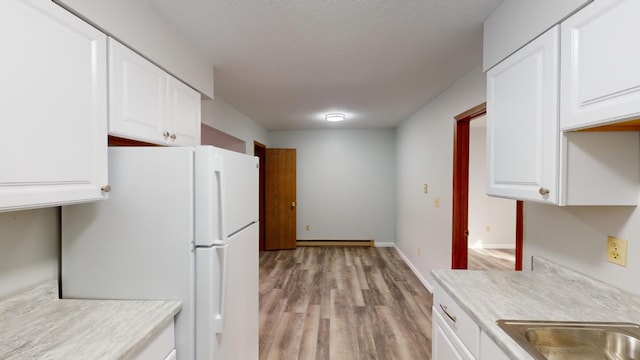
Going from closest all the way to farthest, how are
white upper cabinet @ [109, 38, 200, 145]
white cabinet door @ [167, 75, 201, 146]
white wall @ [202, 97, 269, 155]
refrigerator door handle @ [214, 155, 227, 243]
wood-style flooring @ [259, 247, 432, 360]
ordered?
1. white upper cabinet @ [109, 38, 200, 145]
2. refrigerator door handle @ [214, 155, 227, 243]
3. white cabinet door @ [167, 75, 201, 146]
4. wood-style flooring @ [259, 247, 432, 360]
5. white wall @ [202, 97, 269, 155]

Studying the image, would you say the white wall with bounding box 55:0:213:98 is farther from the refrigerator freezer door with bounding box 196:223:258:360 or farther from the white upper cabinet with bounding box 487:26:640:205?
the white upper cabinet with bounding box 487:26:640:205

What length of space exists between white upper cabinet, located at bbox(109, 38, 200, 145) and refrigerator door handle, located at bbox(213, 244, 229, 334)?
2.34 ft

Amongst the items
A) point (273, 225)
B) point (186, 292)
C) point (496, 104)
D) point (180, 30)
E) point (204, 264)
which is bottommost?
point (273, 225)

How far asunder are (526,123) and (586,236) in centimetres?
61

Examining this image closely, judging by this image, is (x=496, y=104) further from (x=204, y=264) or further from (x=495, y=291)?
(x=204, y=264)

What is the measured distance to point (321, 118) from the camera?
15.2 ft

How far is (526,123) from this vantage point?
135 cm

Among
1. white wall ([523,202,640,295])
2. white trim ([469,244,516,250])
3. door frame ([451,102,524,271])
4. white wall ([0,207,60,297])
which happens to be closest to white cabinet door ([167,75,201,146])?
white wall ([0,207,60,297])

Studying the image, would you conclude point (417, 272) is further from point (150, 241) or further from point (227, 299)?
point (150, 241)

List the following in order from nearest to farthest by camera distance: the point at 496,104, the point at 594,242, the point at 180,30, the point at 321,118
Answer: the point at 594,242, the point at 496,104, the point at 180,30, the point at 321,118

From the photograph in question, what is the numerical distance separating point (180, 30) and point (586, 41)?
204 cm

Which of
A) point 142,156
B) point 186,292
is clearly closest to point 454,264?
point 186,292

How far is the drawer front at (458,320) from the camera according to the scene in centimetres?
117

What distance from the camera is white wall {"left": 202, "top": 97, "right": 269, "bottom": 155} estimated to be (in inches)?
122
